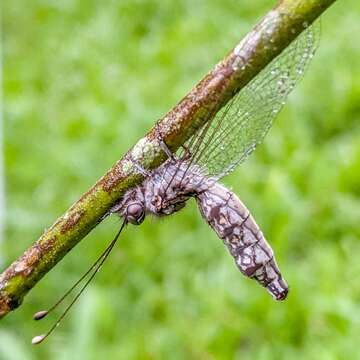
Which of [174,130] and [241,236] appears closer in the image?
[174,130]

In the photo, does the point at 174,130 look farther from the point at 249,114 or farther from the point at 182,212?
the point at 182,212

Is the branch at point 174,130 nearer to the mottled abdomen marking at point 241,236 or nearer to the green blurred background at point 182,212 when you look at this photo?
the mottled abdomen marking at point 241,236

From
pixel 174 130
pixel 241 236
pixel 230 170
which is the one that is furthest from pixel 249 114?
pixel 174 130

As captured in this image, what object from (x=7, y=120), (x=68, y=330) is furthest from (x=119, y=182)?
(x=7, y=120)

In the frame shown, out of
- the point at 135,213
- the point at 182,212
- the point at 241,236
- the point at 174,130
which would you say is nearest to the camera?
the point at 174,130

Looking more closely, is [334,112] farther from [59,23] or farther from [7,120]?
[59,23]

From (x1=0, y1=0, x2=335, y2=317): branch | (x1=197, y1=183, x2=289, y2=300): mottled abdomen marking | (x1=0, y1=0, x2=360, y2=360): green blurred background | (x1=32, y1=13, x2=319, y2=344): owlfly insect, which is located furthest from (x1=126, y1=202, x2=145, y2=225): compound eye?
(x1=0, y1=0, x2=360, y2=360): green blurred background
